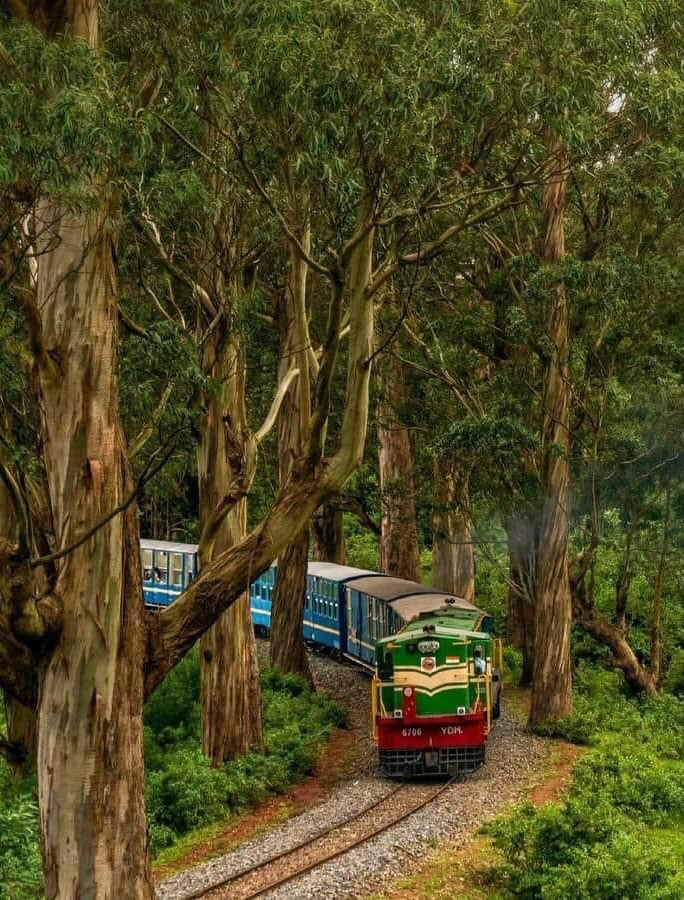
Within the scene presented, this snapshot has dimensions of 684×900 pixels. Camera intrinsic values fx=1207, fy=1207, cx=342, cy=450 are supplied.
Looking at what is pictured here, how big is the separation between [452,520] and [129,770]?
1616 centimetres

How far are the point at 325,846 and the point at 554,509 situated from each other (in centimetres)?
878

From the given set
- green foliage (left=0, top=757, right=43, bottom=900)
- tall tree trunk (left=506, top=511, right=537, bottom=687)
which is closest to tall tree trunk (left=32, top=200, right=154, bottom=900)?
green foliage (left=0, top=757, right=43, bottom=900)

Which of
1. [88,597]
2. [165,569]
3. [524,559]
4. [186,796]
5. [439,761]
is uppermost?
[88,597]

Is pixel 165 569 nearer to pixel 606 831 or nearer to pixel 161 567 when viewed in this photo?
pixel 161 567

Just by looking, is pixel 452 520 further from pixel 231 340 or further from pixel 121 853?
pixel 121 853

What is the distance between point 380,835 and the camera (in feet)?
50.6

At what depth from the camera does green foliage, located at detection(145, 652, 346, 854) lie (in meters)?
17.4

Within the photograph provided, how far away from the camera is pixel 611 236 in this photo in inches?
896

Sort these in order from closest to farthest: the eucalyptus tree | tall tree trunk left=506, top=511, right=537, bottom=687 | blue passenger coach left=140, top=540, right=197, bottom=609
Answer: the eucalyptus tree, tall tree trunk left=506, top=511, right=537, bottom=687, blue passenger coach left=140, top=540, right=197, bottom=609

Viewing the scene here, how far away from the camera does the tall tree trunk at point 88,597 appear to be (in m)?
10.8

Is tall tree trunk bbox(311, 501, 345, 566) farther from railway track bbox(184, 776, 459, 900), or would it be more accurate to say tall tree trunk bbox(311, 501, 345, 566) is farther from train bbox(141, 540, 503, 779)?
railway track bbox(184, 776, 459, 900)

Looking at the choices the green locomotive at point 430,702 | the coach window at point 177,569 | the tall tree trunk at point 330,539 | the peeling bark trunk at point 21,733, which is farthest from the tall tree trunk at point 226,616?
the tall tree trunk at point 330,539

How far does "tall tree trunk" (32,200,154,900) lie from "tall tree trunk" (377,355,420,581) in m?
14.8

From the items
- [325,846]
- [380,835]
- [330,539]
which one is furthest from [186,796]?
[330,539]
